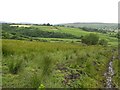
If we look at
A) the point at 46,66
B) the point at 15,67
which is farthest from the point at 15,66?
the point at 46,66

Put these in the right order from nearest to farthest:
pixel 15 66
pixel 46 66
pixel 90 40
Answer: pixel 15 66 → pixel 46 66 → pixel 90 40

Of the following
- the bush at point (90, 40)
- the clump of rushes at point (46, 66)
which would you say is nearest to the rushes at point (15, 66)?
the clump of rushes at point (46, 66)

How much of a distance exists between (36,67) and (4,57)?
2386mm

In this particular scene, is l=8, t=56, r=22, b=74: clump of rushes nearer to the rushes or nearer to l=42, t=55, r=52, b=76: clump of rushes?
the rushes

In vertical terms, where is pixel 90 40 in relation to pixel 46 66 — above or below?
below

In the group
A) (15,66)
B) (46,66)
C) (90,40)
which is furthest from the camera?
(90,40)

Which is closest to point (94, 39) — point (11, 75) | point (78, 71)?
point (78, 71)

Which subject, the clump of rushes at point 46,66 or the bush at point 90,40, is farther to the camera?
the bush at point 90,40

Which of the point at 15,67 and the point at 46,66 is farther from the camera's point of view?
the point at 46,66

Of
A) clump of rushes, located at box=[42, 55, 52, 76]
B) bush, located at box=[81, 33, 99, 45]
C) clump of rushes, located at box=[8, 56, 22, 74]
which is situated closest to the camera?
clump of rushes, located at box=[42, 55, 52, 76]

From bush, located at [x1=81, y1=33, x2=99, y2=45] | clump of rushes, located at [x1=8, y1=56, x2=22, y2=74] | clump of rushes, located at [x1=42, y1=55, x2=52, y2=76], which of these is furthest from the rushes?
bush, located at [x1=81, y1=33, x2=99, y2=45]

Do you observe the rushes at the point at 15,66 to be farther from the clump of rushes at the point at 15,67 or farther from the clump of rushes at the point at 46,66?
the clump of rushes at the point at 46,66

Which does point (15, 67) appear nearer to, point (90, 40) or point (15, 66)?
point (15, 66)

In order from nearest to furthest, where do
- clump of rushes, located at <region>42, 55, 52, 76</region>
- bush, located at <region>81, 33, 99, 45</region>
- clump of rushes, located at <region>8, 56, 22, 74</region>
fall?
clump of rushes, located at <region>42, 55, 52, 76</region>
clump of rushes, located at <region>8, 56, 22, 74</region>
bush, located at <region>81, 33, 99, 45</region>
